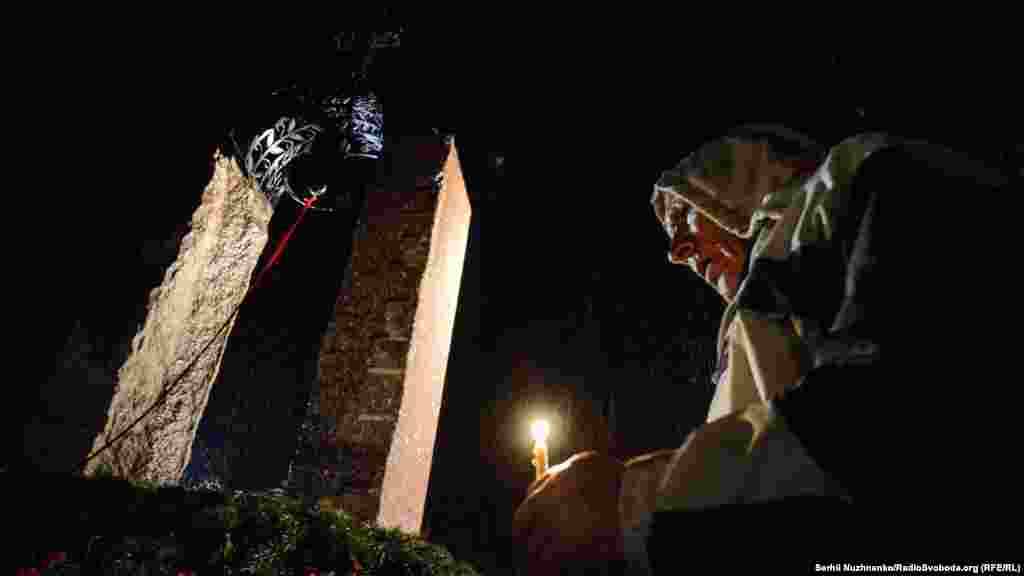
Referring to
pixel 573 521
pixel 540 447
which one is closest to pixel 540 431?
pixel 540 447

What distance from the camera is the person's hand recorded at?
31.7 inches

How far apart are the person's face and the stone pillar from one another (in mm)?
2378

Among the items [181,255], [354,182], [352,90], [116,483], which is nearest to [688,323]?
[354,182]

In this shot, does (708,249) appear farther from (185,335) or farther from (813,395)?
(185,335)

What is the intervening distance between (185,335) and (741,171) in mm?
3381

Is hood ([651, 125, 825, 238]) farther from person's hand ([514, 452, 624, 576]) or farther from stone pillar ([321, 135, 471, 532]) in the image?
stone pillar ([321, 135, 471, 532])

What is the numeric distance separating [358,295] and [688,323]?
8.66 metres

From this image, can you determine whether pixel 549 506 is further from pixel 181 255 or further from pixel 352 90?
pixel 352 90

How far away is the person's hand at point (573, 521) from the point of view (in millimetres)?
805

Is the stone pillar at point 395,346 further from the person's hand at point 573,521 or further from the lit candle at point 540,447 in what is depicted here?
the person's hand at point 573,521

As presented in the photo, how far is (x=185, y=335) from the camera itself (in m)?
3.33

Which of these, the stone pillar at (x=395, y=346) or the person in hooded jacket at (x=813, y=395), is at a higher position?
the stone pillar at (x=395, y=346)

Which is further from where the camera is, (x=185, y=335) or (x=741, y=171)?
(x=185, y=335)

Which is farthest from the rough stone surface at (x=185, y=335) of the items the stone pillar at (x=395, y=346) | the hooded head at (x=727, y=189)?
the hooded head at (x=727, y=189)
